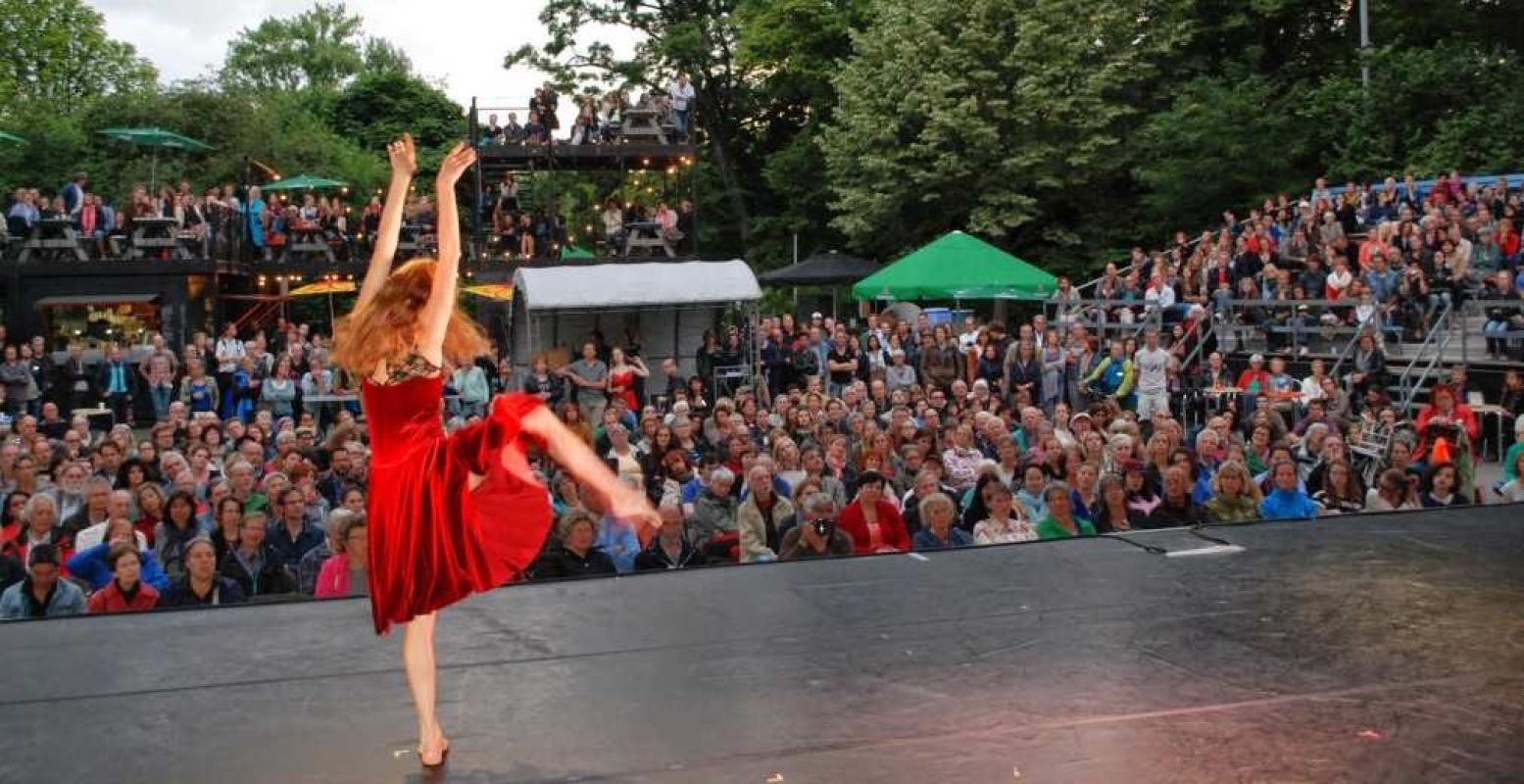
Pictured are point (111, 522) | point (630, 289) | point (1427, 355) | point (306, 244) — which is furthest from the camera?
point (306, 244)

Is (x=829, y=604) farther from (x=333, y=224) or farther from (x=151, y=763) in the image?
(x=333, y=224)

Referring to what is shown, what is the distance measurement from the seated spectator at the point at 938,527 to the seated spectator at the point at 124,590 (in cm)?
351

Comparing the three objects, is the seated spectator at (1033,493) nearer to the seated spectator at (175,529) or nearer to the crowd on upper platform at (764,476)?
the crowd on upper platform at (764,476)

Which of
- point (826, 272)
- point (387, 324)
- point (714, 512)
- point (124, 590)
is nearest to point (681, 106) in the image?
point (826, 272)

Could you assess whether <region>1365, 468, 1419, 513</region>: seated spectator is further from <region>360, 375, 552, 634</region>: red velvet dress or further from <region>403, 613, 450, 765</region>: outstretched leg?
<region>403, 613, 450, 765</region>: outstretched leg

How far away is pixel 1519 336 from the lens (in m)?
13.0

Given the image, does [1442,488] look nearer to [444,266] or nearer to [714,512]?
[714,512]

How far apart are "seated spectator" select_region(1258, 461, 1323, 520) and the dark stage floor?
4.64 ft

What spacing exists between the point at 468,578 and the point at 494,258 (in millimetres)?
17657

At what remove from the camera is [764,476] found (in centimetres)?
721

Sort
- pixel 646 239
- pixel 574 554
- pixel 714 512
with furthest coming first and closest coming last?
pixel 646 239 → pixel 714 512 → pixel 574 554

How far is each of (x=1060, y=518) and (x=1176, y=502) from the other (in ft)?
2.43

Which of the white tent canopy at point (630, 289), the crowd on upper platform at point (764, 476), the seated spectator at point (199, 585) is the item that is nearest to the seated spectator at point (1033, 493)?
the crowd on upper platform at point (764, 476)

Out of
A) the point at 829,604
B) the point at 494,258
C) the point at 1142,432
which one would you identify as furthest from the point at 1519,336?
the point at 494,258
